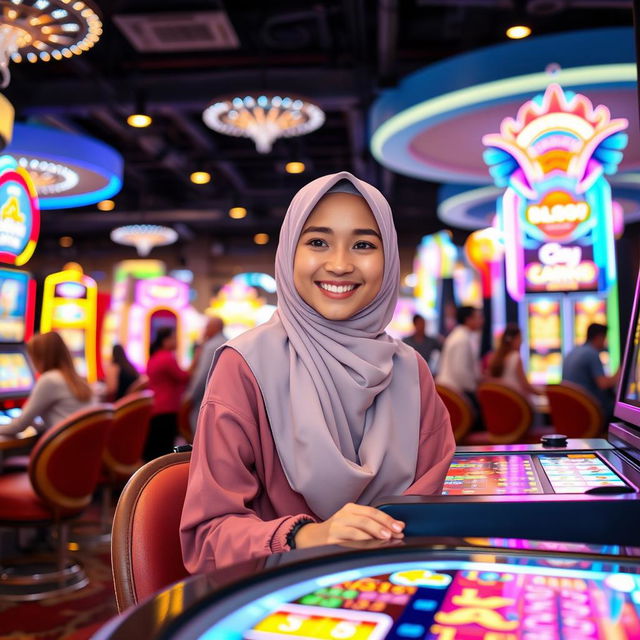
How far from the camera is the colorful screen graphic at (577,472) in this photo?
101cm

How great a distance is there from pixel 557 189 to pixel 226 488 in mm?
3886

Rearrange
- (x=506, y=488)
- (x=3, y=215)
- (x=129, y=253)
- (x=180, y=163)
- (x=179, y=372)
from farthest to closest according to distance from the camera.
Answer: (x=129, y=253) → (x=180, y=163) → (x=179, y=372) → (x=3, y=215) → (x=506, y=488)

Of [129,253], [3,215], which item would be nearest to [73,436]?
[3,215]

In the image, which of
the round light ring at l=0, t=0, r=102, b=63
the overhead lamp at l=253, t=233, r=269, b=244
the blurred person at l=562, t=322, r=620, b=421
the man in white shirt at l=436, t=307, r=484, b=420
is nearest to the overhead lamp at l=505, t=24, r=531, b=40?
the blurred person at l=562, t=322, r=620, b=421

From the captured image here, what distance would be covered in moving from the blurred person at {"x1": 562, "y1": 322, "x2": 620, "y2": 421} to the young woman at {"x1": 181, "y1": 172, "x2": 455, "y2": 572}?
3607 millimetres

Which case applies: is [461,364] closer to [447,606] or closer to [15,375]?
[15,375]

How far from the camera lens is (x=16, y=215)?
4.23 meters

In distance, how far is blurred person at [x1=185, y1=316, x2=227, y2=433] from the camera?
5.05m

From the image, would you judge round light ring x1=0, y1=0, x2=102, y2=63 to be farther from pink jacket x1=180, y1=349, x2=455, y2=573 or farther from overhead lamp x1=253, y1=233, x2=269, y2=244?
overhead lamp x1=253, y1=233, x2=269, y2=244

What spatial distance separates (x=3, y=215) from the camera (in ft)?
13.5

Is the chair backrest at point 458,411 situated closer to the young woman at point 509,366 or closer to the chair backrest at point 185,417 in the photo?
the young woman at point 509,366

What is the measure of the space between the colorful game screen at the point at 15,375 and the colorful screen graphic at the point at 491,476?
338 centimetres

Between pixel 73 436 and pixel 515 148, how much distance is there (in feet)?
9.91

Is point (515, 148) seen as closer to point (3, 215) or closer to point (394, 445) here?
point (3, 215)
